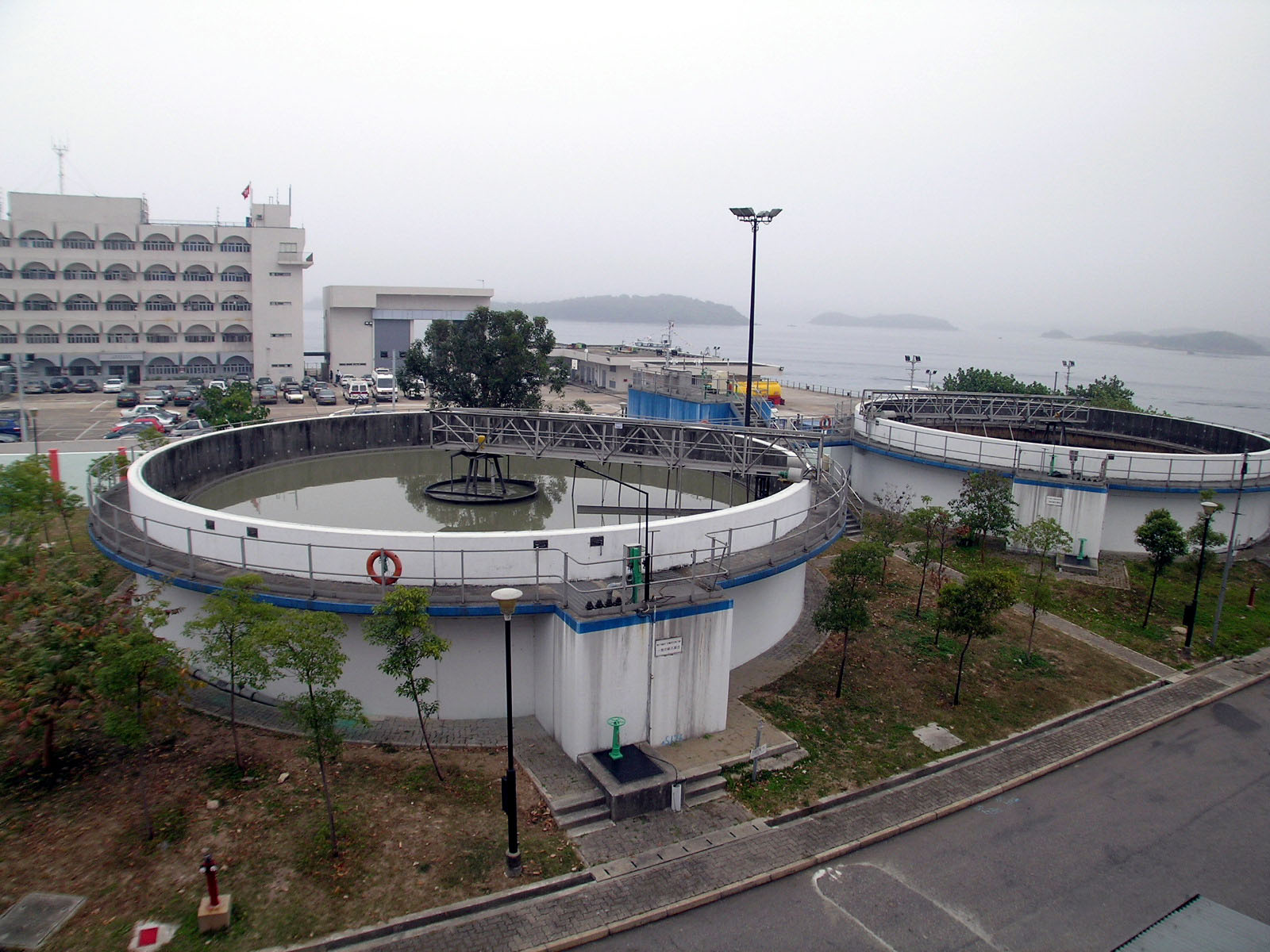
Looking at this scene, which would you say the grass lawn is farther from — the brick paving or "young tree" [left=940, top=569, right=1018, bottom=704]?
"young tree" [left=940, top=569, right=1018, bottom=704]

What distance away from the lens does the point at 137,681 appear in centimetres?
1036

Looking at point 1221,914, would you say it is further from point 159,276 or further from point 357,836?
point 159,276

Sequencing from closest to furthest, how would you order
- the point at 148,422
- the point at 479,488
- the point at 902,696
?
the point at 902,696, the point at 479,488, the point at 148,422

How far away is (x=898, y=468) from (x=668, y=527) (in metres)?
18.3

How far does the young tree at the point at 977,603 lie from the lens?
15398 mm

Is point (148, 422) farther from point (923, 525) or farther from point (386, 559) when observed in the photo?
point (923, 525)

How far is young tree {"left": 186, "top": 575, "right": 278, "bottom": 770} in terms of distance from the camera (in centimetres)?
1052

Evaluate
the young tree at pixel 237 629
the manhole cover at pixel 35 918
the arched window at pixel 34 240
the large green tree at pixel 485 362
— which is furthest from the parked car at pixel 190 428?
the arched window at pixel 34 240

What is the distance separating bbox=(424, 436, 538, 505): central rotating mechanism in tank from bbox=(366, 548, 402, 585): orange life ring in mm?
7801

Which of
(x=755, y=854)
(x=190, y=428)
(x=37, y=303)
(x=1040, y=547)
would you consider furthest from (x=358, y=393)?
(x=755, y=854)

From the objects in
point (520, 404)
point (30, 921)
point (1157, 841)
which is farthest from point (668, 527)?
point (520, 404)

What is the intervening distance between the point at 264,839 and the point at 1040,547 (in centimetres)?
1923

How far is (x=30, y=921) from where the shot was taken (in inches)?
372

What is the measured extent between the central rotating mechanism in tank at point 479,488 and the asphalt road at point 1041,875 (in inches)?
523
